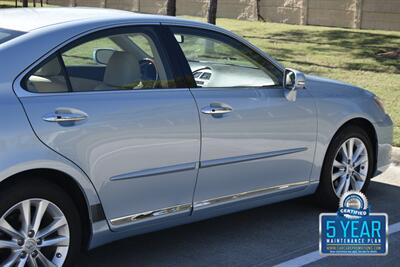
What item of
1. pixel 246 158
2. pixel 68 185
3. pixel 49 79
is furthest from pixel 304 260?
pixel 49 79

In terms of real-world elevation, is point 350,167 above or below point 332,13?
below

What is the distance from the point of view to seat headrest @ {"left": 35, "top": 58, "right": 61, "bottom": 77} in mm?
3859

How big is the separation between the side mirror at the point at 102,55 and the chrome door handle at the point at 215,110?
735mm

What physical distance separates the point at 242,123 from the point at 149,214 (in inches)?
38.0

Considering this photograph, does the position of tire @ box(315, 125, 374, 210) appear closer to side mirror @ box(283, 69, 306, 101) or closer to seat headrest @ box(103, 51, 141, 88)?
side mirror @ box(283, 69, 306, 101)

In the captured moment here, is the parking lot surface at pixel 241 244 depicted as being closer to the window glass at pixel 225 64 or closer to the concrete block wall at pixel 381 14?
the window glass at pixel 225 64

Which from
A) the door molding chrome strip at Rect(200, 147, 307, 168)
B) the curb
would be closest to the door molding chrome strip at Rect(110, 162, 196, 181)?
the door molding chrome strip at Rect(200, 147, 307, 168)

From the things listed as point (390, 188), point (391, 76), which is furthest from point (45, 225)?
point (391, 76)

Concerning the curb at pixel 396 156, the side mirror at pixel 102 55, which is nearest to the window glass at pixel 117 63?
the side mirror at pixel 102 55

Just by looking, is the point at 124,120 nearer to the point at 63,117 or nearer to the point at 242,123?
the point at 63,117

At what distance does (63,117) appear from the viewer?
12.4 feet

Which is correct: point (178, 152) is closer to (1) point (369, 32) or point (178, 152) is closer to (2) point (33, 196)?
(2) point (33, 196)

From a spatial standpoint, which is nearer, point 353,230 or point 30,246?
point 30,246

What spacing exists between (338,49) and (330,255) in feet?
40.2
